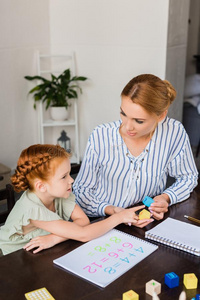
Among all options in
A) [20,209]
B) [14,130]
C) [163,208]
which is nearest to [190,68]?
[14,130]

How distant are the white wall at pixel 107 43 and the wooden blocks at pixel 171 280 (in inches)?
122

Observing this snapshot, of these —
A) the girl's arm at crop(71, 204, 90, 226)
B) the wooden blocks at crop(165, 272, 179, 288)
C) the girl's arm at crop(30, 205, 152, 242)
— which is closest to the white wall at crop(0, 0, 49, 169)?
the girl's arm at crop(71, 204, 90, 226)

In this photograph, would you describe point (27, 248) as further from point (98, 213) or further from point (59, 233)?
point (98, 213)

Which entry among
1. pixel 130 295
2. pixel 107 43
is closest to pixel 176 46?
pixel 107 43

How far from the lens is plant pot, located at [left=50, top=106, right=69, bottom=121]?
4.54m

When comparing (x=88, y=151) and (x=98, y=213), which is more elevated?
(x=88, y=151)

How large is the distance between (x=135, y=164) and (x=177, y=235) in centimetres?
53

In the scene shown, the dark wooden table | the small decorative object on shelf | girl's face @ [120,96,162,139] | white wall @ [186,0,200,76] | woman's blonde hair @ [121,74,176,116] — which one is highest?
white wall @ [186,0,200,76]

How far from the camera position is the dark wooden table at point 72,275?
1238 millimetres

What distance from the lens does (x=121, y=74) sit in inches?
174

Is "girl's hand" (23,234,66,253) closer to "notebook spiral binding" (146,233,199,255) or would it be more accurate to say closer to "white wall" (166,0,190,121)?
"notebook spiral binding" (146,233,199,255)

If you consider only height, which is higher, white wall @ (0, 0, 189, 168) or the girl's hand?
white wall @ (0, 0, 189, 168)

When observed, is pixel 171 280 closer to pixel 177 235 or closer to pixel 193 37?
pixel 177 235

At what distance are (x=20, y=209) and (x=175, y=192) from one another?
0.76 metres
